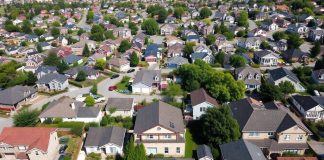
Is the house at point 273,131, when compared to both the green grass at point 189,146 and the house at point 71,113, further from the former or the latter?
the house at point 71,113

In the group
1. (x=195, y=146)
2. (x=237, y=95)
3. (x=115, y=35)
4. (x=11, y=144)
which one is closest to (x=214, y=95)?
(x=237, y=95)

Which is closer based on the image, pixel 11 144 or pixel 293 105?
pixel 11 144

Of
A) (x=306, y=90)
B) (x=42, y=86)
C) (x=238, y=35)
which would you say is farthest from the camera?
(x=238, y=35)

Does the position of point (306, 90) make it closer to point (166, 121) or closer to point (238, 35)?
point (166, 121)

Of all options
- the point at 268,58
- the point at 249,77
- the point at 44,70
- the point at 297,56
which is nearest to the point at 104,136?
the point at 249,77

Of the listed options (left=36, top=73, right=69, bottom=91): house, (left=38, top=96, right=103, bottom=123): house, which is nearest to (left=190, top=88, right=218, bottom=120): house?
(left=38, top=96, right=103, bottom=123): house

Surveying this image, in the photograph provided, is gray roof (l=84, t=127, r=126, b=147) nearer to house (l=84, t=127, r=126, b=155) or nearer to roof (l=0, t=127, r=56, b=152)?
house (l=84, t=127, r=126, b=155)

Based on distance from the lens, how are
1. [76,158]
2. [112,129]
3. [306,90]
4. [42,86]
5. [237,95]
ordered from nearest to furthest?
[76,158] < [112,129] < [237,95] < [306,90] < [42,86]
